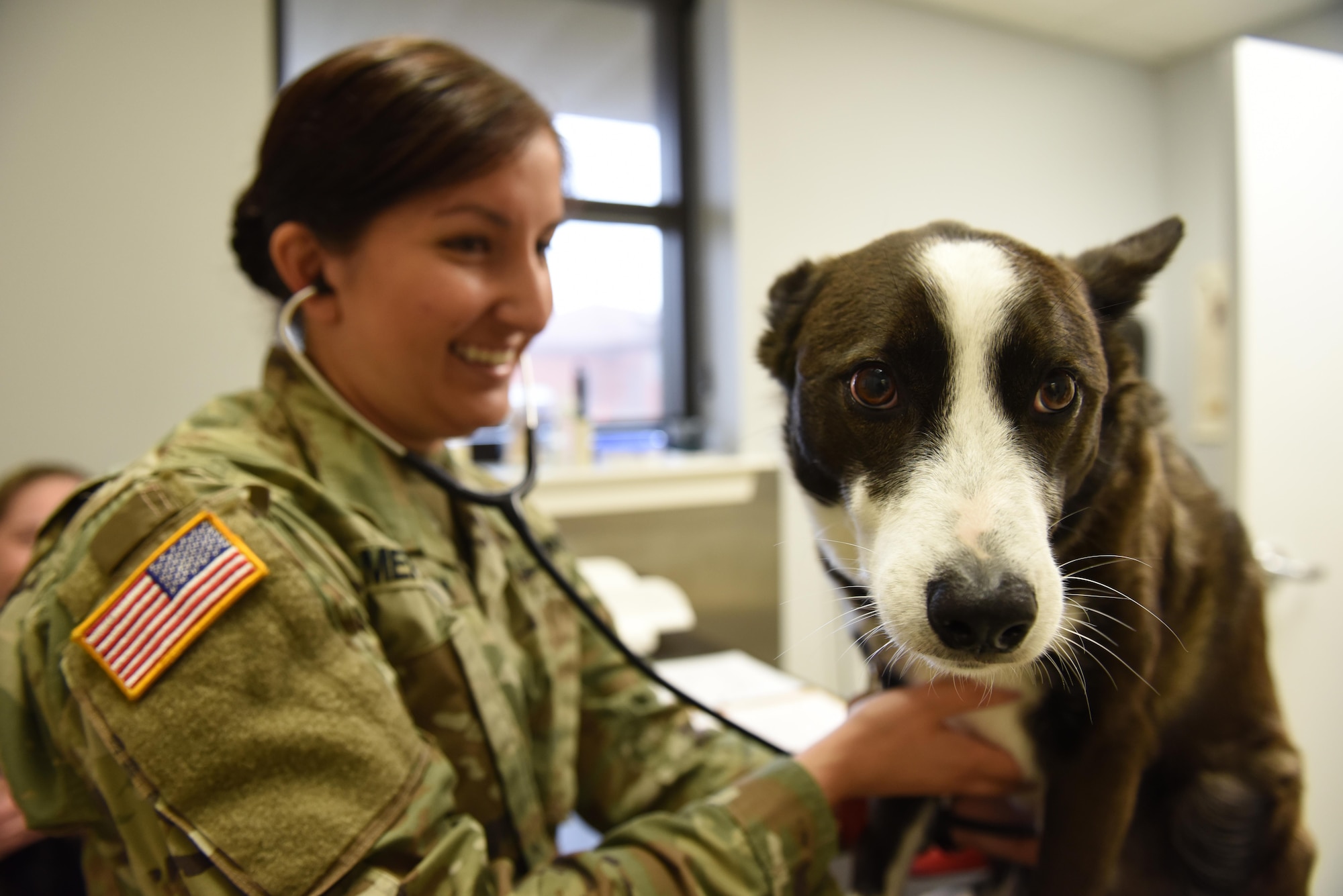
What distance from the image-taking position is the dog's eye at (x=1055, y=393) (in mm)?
521

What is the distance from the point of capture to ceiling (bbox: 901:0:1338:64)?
0.58m

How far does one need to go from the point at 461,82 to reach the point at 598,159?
22cm

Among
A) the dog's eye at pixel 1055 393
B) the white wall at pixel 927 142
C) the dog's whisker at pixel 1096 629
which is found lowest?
the dog's whisker at pixel 1096 629

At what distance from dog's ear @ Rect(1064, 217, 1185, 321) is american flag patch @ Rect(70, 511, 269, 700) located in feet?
2.23

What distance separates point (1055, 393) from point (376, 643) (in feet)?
2.04

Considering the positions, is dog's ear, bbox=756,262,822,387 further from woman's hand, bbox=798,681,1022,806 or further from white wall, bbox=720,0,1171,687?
woman's hand, bbox=798,681,1022,806

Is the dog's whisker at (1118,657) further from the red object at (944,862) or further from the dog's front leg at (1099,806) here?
the red object at (944,862)

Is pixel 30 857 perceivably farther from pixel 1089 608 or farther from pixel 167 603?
pixel 1089 608

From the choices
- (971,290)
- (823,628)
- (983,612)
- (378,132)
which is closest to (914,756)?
(823,628)

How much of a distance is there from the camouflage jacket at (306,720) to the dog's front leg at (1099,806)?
8.2 inches

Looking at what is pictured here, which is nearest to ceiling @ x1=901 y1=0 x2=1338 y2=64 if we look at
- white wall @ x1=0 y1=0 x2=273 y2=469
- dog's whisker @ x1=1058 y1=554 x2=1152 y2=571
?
dog's whisker @ x1=1058 y1=554 x2=1152 y2=571

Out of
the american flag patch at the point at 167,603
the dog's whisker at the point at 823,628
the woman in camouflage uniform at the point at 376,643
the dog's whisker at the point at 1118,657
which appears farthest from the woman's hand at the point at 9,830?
the dog's whisker at the point at 1118,657

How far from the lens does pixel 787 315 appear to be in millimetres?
674

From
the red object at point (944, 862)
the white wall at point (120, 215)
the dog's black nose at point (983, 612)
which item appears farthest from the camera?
the white wall at point (120, 215)
